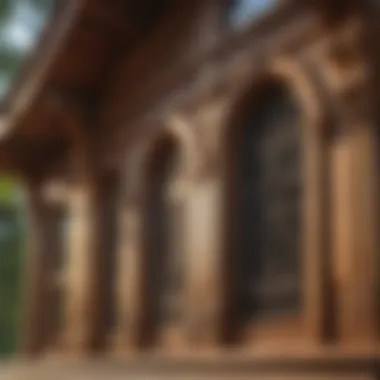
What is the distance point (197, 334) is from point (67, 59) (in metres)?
1.79

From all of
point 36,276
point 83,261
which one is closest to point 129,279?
point 83,261

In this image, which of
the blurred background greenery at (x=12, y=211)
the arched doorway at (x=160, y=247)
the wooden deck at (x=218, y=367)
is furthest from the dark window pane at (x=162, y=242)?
the blurred background greenery at (x=12, y=211)

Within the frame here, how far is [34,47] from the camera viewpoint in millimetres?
5930

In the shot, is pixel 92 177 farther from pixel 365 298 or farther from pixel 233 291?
pixel 365 298

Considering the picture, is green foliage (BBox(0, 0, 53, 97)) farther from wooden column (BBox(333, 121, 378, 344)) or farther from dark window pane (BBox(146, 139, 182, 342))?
wooden column (BBox(333, 121, 378, 344))

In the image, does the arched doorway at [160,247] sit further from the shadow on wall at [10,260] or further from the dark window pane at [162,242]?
the shadow on wall at [10,260]

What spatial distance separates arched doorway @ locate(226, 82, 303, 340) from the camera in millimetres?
4602

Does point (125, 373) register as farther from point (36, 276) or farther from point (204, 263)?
point (36, 276)

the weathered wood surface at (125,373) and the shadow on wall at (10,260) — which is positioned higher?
the shadow on wall at (10,260)

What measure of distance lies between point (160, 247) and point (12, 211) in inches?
314

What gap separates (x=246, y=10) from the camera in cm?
512

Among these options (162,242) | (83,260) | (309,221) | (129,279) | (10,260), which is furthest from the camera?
(10,260)

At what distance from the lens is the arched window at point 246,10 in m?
4.91

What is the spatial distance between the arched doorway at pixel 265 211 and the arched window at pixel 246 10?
0.35 meters
